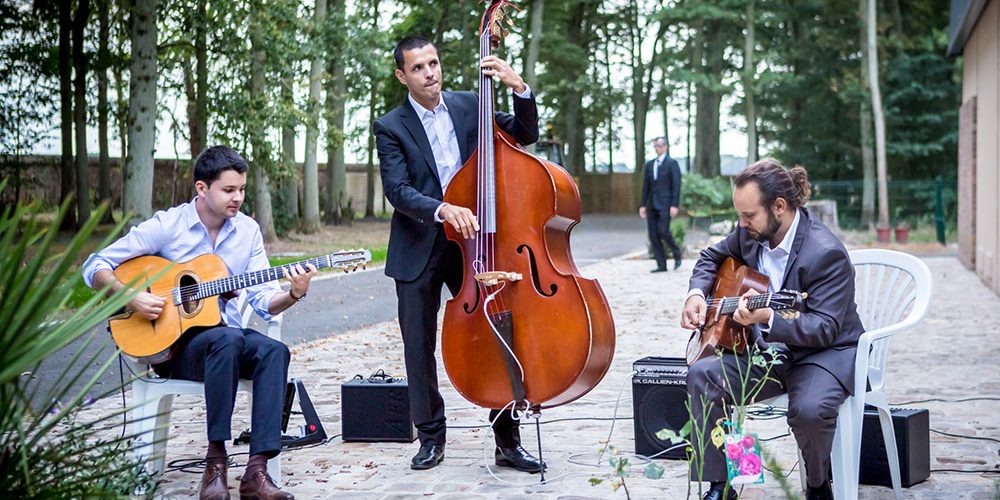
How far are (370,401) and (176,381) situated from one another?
131 cm

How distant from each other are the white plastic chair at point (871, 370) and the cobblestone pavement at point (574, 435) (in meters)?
0.37

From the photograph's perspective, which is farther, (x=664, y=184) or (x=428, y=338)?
(x=664, y=184)

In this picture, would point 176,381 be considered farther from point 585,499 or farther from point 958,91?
point 958,91

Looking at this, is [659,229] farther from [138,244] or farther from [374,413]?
[138,244]

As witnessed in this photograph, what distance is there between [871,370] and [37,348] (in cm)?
345

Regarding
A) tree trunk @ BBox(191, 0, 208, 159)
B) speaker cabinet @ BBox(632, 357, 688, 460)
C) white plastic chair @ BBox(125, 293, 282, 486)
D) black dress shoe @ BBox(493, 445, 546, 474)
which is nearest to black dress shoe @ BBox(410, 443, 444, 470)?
A: black dress shoe @ BBox(493, 445, 546, 474)

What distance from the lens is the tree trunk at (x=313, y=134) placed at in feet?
69.1

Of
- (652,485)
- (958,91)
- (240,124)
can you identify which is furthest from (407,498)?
(958,91)

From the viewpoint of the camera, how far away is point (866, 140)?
29688mm

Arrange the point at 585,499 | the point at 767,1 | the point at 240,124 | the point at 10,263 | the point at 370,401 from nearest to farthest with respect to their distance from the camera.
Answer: the point at 10,263
the point at 585,499
the point at 370,401
the point at 240,124
the point at 767,1

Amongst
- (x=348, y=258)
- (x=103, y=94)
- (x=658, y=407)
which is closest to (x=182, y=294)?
(x=348, y=258)

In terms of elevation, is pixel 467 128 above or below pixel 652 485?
above

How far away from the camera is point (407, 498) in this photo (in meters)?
4.60

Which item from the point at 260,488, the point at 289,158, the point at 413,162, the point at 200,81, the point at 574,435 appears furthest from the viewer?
the point at 289,158
